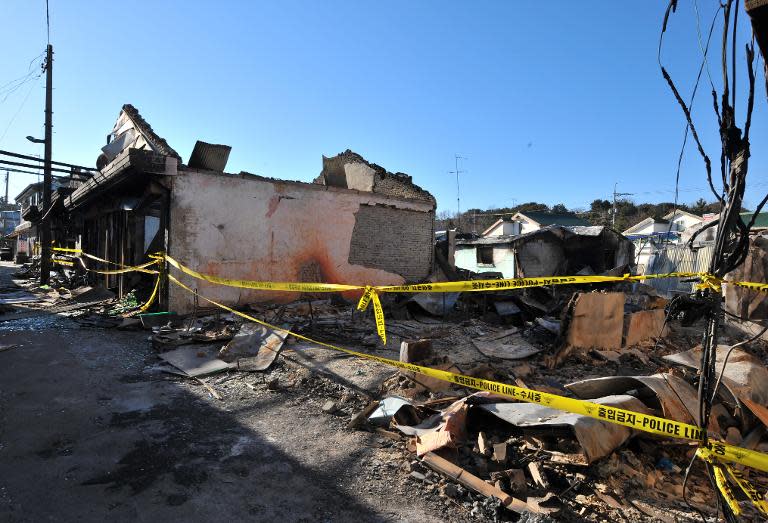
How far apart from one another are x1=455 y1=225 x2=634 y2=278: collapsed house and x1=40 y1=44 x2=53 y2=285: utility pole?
19.1 meters

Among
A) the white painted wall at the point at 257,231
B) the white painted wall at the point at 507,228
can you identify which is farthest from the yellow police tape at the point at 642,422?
the white painted wall at the point at 507,228

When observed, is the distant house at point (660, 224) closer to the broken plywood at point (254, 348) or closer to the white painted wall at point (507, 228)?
the white painted wall at point (507, 228)

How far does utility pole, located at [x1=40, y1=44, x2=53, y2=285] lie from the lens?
49.3ft

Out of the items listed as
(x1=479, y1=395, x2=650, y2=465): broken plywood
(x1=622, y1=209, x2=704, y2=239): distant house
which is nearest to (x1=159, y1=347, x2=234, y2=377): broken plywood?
(x1=479, y1=395, x2=650, y2=465): broken plywood

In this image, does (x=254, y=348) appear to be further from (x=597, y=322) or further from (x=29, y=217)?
(x=29, y=217)

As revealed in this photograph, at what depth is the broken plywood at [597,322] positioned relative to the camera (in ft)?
23.3

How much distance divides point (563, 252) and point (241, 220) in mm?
15974

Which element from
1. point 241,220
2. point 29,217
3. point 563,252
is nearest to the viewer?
point 241,220

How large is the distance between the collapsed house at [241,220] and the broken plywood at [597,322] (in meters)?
6.75

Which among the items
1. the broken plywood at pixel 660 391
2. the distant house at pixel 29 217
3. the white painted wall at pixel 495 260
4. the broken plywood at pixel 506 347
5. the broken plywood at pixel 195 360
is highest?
the distant house at pixel 29 217

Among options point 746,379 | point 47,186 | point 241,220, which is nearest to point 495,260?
point 241,220

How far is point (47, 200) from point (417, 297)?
48.6 ft

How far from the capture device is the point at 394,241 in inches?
523

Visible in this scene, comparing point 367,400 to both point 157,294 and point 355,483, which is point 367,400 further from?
point 157,294
